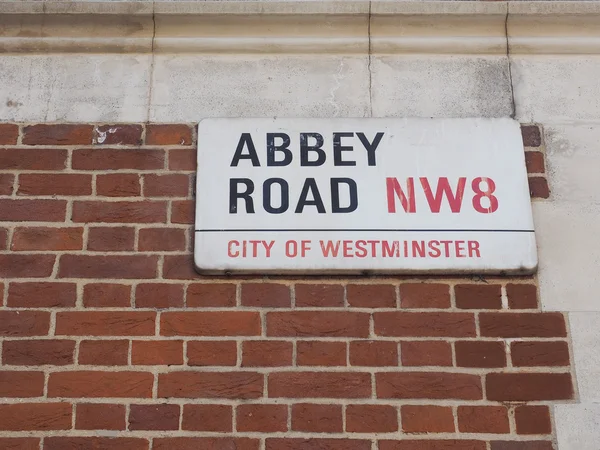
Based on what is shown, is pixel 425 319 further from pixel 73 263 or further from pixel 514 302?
pixel 73 263

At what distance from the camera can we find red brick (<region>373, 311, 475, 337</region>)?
250 centimetres

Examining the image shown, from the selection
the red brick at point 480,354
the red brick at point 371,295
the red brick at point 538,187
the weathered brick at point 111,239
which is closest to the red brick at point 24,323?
the weathered brick at point 111,239

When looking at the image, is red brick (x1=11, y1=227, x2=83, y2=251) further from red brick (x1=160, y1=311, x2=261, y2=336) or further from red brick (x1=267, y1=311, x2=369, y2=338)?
red brick (x1=267, y1=311, x2=369, y2=338)

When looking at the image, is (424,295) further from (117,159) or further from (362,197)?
(117,159)

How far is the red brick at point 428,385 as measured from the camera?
2.42 m

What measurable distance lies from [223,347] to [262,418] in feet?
0.81

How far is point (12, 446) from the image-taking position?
235 cm

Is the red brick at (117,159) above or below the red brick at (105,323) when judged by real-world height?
above

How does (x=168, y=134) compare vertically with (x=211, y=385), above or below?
above

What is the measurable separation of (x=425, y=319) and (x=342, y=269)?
0.99ft

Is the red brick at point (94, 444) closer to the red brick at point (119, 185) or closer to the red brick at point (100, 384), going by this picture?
the red brick at point (100, 384)

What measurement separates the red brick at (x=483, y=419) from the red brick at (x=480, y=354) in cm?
13

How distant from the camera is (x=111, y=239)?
8.60 ft

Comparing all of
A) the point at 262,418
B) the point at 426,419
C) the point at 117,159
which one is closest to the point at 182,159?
the point at 117,159
